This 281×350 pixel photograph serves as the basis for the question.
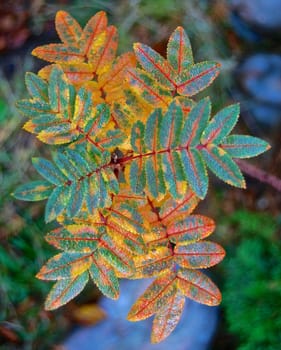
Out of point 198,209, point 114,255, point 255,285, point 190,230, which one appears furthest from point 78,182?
point 198,209

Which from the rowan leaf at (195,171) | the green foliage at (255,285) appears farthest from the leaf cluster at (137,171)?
the green foliage at (255,285)

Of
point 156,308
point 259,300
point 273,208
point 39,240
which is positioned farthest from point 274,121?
point 156,308

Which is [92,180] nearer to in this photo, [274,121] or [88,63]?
[88,63]

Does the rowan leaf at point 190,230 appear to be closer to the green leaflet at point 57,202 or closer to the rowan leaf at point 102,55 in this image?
the green leaflet at point 57,202

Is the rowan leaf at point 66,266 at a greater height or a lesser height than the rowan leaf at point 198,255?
greater

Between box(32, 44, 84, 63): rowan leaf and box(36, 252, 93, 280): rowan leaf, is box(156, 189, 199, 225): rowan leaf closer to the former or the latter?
box(36, 252, 93, 280): rowan leaf

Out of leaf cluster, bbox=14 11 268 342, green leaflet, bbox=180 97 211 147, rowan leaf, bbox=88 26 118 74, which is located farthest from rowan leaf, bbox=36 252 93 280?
rowan leaf, bbox=88 26 118 74
